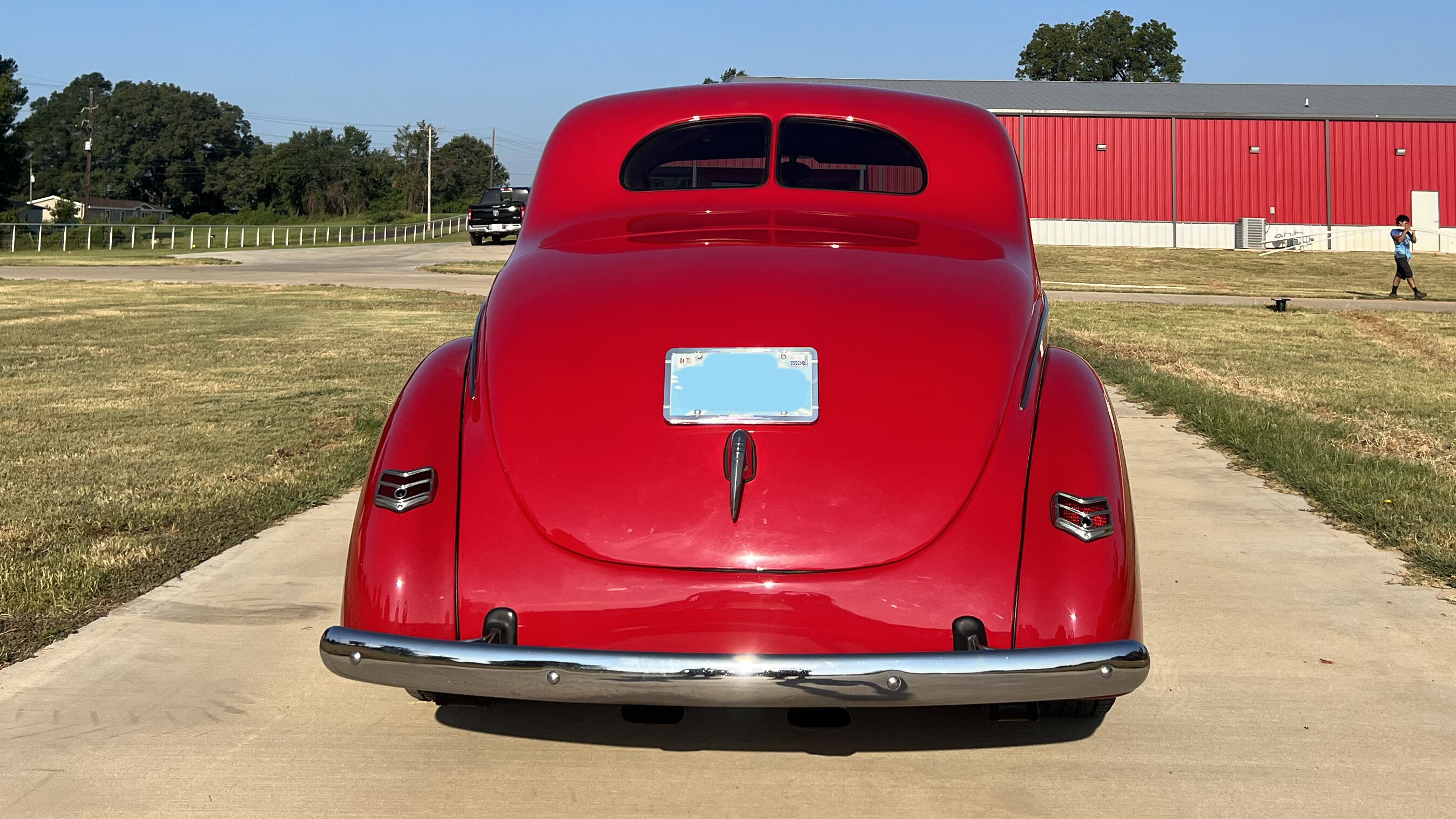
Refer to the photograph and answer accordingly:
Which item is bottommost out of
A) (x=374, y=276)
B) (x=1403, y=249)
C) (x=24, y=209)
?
(x=374, y=276)

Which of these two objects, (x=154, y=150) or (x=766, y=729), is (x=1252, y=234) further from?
(x=154, y=150)

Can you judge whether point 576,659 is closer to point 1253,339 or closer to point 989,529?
point 989,529

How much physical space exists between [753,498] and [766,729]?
0.81 metres

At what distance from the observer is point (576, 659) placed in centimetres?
249

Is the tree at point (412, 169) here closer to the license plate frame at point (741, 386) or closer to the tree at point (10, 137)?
the tree at point (10, 137)

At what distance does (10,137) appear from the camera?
5950 cm

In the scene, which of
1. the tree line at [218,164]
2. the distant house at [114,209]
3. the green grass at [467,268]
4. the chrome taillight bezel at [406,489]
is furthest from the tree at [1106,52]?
the chrome taillight bezel at [406,489]

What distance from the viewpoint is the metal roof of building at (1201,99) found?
43.3 meters

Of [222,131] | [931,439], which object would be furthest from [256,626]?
[222,131]

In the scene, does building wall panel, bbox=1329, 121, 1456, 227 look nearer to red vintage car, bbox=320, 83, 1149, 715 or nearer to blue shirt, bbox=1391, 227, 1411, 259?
blue shirt, bbox=1391, 227, 1411, 259

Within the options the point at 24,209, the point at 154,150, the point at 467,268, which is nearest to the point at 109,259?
the point at 467,268

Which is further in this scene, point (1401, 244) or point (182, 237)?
point (182, 237)

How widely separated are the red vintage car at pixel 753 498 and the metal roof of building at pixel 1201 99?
3938 centimetres

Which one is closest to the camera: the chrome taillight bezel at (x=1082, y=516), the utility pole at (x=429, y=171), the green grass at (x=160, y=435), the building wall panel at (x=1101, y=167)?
the chrome taillight bezel at (x=1082, y=516)
